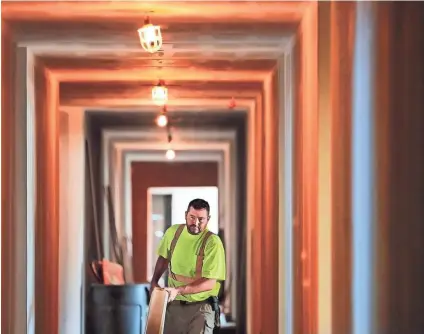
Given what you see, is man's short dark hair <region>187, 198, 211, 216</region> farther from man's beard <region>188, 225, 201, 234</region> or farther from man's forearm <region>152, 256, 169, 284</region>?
man's forearm <region>152, 256, 169, 284</region>

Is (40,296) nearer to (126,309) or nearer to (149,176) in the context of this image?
(126,309)

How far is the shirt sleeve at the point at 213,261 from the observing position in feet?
13.9

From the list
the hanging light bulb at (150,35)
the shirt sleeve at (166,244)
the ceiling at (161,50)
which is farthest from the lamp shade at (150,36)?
the shirt sleeve at (166,244)

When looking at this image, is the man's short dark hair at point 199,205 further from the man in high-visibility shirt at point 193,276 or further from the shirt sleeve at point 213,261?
the shirt sleeve at point 213,261

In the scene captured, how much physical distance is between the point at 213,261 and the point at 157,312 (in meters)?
0.40

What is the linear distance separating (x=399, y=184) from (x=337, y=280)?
385 mm

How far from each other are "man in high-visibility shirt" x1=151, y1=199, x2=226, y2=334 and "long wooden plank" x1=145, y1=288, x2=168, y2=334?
3 cm

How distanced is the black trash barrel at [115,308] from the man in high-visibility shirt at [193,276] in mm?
1278

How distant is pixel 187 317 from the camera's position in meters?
4.27

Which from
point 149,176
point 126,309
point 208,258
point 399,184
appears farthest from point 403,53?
point 149,176

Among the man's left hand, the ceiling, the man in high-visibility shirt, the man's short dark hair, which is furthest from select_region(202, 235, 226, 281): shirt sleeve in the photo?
the ceiling

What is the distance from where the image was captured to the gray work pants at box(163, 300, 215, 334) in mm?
4250

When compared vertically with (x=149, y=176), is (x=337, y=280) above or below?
below

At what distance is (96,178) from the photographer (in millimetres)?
6051
